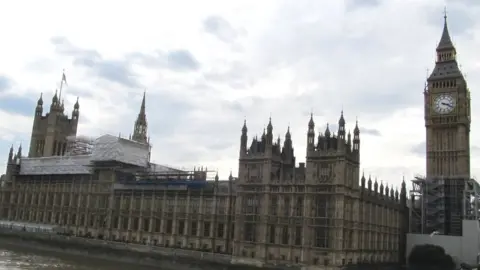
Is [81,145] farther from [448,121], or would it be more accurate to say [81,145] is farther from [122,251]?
[448,121]

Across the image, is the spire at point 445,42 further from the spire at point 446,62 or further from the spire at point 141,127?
the spire at point 141,127

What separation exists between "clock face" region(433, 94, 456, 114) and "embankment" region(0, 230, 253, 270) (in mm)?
56979

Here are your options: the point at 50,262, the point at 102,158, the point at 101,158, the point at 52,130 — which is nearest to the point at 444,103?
the point at 102,158

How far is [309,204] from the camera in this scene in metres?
72.8

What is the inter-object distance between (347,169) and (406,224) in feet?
111

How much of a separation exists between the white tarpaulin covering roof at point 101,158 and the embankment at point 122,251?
16122mm

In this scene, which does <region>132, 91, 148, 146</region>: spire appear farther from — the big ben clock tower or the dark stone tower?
the big ben clock tower

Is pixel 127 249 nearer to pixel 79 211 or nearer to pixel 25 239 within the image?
pixel 79 211

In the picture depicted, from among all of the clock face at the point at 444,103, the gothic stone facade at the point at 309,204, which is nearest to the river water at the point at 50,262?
the gothic stone facade at the point at 309,204

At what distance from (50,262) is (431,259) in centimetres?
6177

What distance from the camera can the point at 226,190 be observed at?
87.1m

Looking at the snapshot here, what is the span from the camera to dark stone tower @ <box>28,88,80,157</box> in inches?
5758

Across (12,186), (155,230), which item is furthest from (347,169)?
(12,186)

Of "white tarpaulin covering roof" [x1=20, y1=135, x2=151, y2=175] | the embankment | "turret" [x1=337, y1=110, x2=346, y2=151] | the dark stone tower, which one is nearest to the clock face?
"turret" [x1=337, y1=110, x2=346, y2=151]
